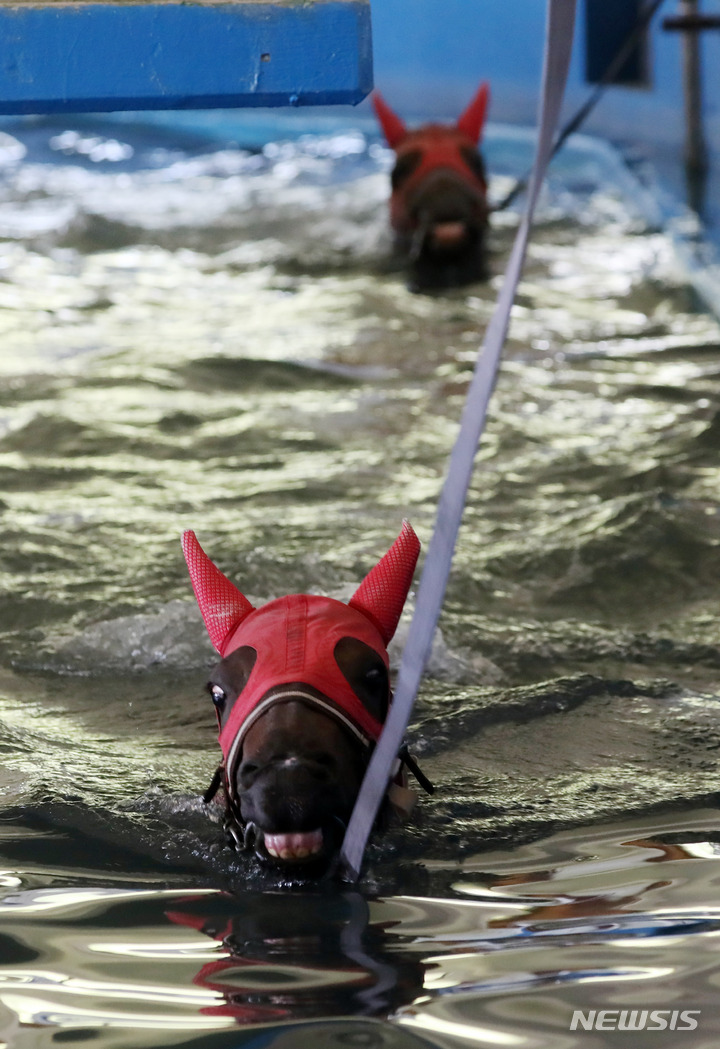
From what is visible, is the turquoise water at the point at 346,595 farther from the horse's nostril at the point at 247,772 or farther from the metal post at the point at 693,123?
the metal post at the point at 693,123

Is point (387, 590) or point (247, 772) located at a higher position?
point (387, 590)

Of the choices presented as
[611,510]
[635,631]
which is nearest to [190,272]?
[611,510]

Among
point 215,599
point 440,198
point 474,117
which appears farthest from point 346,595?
point 474,117

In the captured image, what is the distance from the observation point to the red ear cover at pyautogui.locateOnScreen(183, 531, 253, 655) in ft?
Answer: 7.86

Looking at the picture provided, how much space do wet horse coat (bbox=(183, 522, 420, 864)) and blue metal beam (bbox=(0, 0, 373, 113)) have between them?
854 millimetres

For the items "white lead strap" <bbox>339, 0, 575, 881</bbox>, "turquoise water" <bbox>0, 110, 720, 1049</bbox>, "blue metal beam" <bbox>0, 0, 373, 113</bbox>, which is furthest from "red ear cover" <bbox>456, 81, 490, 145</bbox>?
"white lead strap" <bbox>339, 0, 575, 881</bbox>

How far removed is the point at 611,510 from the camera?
14.8ft

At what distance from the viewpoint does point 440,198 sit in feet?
24.5

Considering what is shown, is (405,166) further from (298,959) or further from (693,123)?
(298,959)

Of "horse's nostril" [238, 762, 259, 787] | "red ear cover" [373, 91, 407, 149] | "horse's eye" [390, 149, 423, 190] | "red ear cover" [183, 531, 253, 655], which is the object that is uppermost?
"red ear cover" [373, 91, 407, 149]

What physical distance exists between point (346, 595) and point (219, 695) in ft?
4.90

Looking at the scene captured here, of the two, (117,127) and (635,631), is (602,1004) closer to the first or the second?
(635,631)

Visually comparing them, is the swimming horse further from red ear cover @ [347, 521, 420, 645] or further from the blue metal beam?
red ear cover @ [347, 521, 420, 645]

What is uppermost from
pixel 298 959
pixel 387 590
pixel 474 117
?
pixel 474 117
